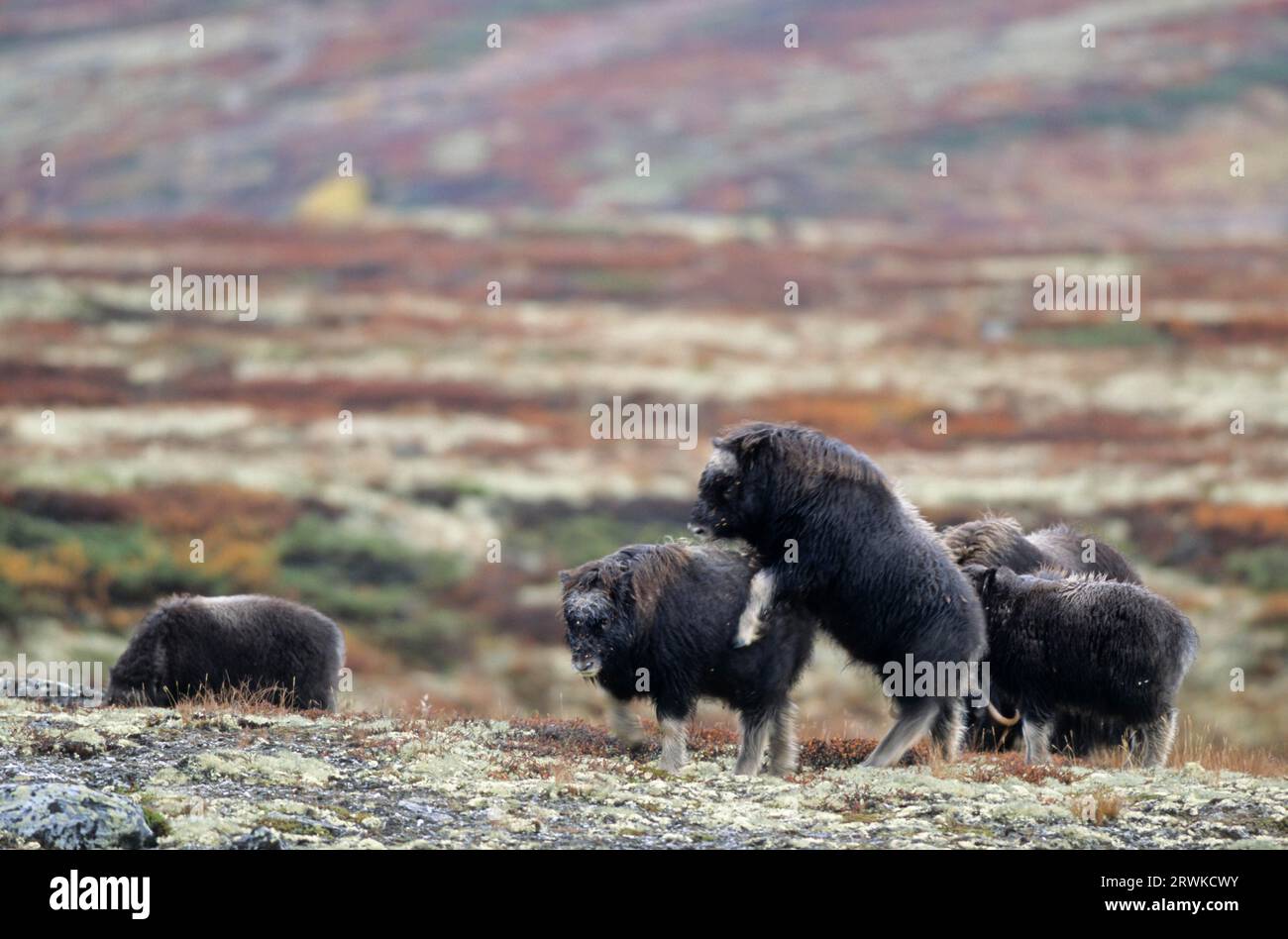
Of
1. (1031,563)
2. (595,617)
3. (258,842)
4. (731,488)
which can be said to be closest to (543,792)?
(595,617)

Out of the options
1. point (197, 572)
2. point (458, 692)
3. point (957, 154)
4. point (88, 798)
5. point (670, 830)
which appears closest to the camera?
point (88, 798)

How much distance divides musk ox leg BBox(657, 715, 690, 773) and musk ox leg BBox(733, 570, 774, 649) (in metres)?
0.78

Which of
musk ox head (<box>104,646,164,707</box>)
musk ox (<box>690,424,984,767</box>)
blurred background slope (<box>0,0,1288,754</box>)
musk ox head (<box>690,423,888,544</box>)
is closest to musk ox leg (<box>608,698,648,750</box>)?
musk ox (<box>690,424,984,767</box>)

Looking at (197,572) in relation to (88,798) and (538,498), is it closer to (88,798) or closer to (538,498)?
(538,498)

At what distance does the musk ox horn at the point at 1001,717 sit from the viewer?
13.7 meters

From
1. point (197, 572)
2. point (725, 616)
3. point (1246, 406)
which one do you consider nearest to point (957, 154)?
point (1246, 406)

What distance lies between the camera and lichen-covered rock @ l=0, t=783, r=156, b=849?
9.02 meters

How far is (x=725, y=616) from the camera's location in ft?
41.8

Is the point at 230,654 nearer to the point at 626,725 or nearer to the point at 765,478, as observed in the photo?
the point at 626,725

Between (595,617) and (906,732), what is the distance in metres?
2.68

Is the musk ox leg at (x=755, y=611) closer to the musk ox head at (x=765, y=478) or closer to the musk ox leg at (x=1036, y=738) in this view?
the musk ox head at (x=765, y=478)

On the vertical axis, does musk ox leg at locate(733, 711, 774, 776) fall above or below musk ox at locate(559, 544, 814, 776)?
below

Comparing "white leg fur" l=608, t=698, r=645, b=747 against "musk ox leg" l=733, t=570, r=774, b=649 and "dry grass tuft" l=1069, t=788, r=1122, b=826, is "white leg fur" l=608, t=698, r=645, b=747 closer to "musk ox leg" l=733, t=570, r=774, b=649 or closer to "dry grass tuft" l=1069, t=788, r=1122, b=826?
"musk ox leg" l=733, t=570, r=774, b=649
